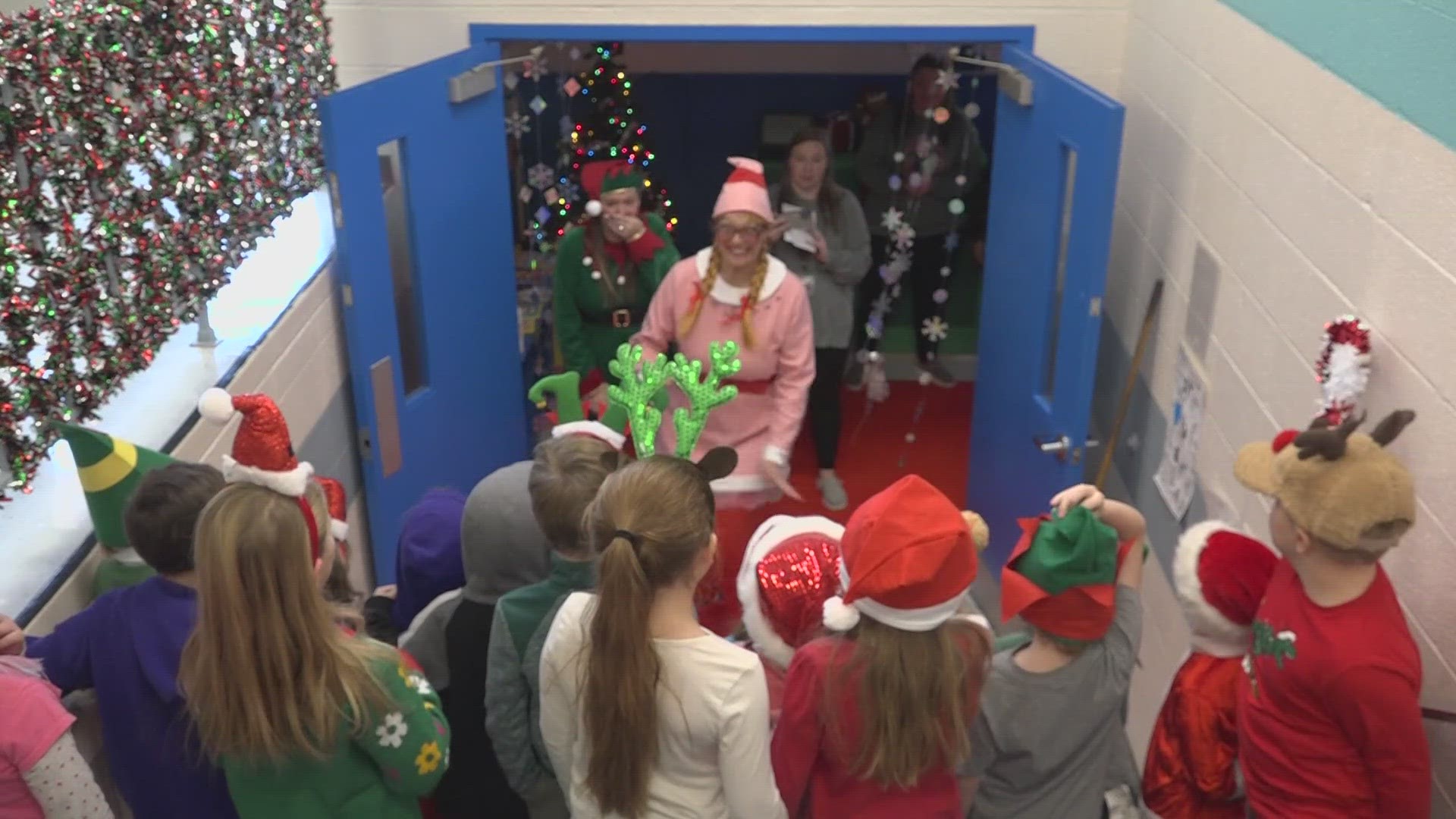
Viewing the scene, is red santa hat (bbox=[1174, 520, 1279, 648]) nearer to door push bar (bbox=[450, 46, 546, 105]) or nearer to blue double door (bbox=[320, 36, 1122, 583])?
blue double door (bbox=[320, 36, 1122, 583])

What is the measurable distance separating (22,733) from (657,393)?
1281mm

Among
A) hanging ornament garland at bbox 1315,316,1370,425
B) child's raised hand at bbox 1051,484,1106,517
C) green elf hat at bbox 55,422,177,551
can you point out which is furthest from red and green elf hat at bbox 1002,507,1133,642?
green elf hat at bbox 55,422,177,551

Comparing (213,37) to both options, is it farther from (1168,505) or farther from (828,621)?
(1168,505)

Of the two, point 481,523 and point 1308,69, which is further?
point 1308,69

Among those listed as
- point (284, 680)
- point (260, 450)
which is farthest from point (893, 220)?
point (284, 680)

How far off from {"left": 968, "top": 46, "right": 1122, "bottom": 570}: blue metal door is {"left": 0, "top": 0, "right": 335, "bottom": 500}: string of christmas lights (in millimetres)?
2103

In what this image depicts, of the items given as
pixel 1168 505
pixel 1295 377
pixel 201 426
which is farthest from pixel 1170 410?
pixel 201 426

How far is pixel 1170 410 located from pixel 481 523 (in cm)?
186

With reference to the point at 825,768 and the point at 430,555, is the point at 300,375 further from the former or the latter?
the point at 825,768

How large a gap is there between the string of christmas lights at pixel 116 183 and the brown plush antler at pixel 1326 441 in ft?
6.65

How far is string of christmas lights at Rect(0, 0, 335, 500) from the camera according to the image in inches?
86.3

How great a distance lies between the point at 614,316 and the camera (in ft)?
13.8

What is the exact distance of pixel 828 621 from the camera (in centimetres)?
202

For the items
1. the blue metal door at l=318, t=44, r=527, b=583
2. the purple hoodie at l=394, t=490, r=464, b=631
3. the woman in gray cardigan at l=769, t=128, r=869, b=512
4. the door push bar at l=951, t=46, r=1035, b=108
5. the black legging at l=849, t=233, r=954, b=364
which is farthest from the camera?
the black legging at l=849, t=233, r=954, b=364
